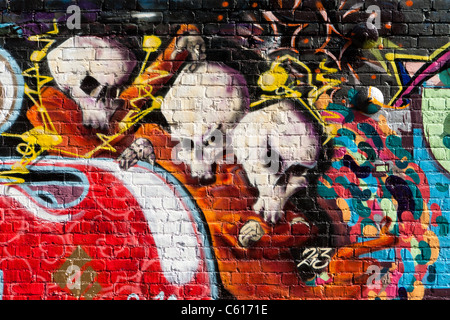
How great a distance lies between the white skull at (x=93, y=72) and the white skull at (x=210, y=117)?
0.55m

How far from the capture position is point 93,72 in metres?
3.10

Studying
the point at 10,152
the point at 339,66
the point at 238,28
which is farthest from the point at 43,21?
the point at 339,66

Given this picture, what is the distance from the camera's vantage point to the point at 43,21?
310cm

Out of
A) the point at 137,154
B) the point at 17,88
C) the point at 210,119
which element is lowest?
the point at 137,154

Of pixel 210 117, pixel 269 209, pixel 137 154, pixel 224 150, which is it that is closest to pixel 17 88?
pixel 137 154

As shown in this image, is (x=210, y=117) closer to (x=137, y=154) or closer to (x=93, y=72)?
(x=137, y=154)

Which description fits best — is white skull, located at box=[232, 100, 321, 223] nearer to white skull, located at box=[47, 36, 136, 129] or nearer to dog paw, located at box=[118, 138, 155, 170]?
dog paw, located at box=[118, 138, 155, 170]

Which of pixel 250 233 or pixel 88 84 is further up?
pixel 88 84

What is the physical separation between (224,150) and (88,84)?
118cm

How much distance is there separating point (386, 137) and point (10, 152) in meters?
2.93

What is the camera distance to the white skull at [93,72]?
3098 millimetres

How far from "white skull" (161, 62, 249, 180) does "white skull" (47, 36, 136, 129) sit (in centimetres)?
55

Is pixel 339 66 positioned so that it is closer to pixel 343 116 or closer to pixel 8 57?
pixel 343 116

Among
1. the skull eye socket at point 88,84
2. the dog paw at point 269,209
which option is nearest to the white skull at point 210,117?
the dog paw at point 269,209
